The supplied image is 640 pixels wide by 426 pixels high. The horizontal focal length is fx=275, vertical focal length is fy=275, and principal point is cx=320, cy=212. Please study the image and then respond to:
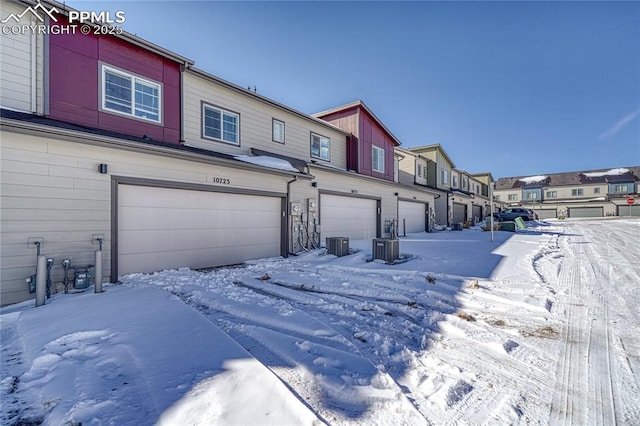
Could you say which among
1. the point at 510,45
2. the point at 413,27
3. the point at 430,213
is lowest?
the point at 430,213

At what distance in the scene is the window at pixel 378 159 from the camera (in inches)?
652

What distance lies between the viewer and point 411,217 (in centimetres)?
1855

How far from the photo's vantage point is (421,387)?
2.37 metres

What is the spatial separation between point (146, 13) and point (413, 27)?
10816 mm

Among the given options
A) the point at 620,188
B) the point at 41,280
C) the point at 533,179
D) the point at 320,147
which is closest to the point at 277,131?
the point at 320,147

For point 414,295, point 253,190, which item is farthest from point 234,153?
point 414,295

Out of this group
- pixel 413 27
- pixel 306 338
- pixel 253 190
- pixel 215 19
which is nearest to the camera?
pixel 306 338

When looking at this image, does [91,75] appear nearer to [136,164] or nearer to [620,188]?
[136,164]

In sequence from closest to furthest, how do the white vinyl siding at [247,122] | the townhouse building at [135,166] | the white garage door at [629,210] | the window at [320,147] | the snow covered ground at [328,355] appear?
1. the snow covered ground at [328,355]
2. the townhouse building at [135,166]
3. the white vinyl siding at [247,122]
4. the window at [320,147]
5. the white garage door at [629,210]

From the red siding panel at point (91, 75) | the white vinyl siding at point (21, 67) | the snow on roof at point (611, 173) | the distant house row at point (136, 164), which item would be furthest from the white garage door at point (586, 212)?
the white vinyl siding at point (21, 67)

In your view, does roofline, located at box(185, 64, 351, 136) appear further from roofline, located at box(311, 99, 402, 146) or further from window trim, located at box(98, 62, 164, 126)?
roofline, located at box(311, 99, 402, 146)

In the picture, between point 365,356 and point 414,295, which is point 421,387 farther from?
point 414,295

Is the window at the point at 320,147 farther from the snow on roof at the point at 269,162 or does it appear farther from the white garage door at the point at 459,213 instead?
the white garage door at the point at 459,213

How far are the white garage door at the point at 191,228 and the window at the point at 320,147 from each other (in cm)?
471
